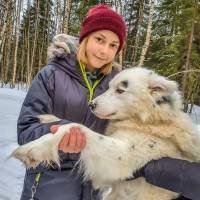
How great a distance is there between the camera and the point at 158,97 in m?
2.96

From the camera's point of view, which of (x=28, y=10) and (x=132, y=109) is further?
(x=28, y=10)

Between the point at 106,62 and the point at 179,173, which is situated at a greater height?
the point at 106,62

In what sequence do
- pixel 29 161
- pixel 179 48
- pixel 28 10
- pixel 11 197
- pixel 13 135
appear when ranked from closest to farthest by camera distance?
pixel 29 161 → pixel 11 197 → pixel 13 135 → pixel 179 48 → pixel 28 10

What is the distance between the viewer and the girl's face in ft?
9.57

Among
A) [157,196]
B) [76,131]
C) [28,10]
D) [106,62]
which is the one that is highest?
[28,10]

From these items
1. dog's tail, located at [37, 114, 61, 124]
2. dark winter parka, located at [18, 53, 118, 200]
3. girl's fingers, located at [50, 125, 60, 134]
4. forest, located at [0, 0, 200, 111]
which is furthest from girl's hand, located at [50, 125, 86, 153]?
forest, located at [0, 0, 200, 111]

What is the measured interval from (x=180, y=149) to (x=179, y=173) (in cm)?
42

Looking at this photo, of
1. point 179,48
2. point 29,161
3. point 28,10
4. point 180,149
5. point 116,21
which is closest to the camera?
point 29,161

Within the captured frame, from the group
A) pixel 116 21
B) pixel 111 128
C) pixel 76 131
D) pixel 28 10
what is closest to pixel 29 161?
pixel 76 131

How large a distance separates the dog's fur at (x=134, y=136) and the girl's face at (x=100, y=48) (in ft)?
0.70

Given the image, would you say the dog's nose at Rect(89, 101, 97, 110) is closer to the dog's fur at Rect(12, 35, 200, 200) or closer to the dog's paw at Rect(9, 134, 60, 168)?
the dog's fur at Rect(12, 35, 200, 200)

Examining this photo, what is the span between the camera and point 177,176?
2412mm

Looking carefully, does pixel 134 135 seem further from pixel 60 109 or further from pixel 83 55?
pixel 83 55

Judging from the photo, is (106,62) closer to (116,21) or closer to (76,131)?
(116,21)
